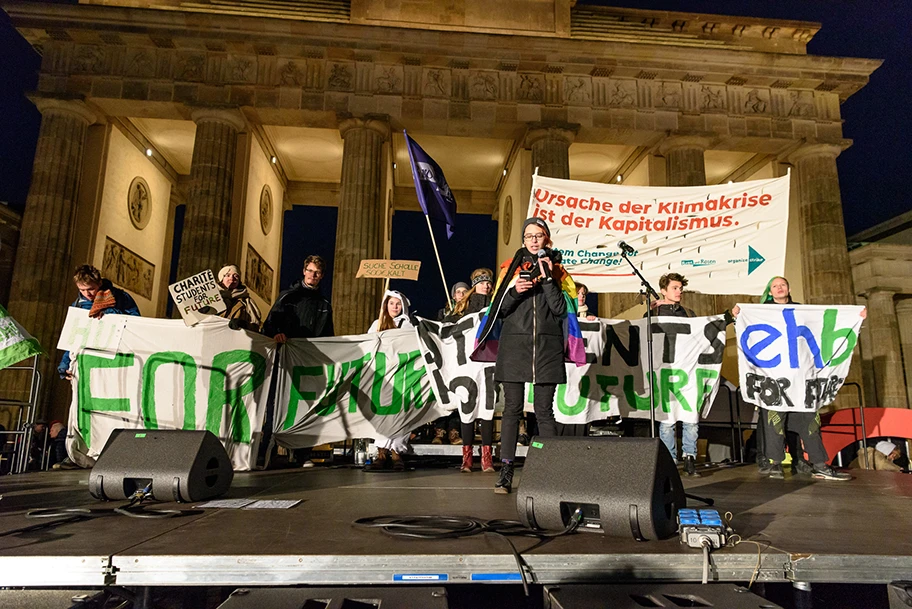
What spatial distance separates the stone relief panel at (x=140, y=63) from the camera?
1678cm

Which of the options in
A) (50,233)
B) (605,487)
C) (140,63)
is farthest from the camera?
(140,63)

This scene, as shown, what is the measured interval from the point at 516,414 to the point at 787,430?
3847 millimetres

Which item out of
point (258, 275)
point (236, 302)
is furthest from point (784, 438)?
point (258, 275)

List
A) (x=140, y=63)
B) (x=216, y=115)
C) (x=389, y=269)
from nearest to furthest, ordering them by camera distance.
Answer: (x=389, y=269), (x=216, y=115), (x=140, y=63)

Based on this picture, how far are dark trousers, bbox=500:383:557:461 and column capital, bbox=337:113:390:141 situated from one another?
13987 millimetres

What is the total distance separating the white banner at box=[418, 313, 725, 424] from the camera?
22.1 ft

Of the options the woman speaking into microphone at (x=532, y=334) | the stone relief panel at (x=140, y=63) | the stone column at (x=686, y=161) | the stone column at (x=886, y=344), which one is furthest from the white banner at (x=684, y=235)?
the stone column at (x=886, y=344)

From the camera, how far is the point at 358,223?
16234 mm

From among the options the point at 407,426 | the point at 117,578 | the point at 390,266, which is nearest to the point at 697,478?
the point at 407,426

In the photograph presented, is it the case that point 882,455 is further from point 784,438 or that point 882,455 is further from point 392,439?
point 392,439

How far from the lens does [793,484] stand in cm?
512

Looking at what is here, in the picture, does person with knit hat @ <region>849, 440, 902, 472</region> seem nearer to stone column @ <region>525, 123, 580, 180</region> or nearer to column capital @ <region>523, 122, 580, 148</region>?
stone column @ <region>525, 123, 580, 180</region>

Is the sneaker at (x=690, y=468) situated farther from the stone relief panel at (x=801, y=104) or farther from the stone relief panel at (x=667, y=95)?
the stone relief panel at (x=801, y=104)

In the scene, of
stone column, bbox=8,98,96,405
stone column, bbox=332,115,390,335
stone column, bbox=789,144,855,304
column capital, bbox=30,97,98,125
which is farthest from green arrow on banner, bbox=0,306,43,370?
stone column, bbox=789,144,855,304
